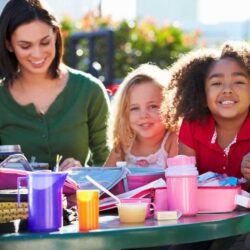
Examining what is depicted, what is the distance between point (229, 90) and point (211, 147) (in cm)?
27

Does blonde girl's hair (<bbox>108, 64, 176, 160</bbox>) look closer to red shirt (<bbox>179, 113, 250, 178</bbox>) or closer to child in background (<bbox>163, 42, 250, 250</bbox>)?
child in background (<bbox>163, 42, 250, 250</bbox>)

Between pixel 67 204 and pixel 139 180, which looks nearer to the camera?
pixel 67 204

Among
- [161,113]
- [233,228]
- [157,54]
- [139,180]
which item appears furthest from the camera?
[157,54]

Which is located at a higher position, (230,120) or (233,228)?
(230,120)

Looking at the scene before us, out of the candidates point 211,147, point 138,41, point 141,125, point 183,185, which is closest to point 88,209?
point 183,185

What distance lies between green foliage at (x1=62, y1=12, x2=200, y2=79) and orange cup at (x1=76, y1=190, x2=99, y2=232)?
9385 mm

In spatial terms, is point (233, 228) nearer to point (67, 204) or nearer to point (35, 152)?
point (67, 204)

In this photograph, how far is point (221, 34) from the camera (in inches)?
789

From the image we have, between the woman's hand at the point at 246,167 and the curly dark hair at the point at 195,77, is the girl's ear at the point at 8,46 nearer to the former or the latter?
the curly dark hair at the point at 195,77

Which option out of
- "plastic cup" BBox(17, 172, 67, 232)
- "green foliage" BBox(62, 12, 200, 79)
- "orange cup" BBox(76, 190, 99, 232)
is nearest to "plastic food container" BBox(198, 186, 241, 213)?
"orange cup" BBox(76, 190, 99, 232)

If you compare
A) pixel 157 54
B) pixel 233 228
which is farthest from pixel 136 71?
pixel 157 54

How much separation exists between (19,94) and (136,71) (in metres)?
0.62

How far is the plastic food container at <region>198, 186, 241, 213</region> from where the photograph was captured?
2.71 metres

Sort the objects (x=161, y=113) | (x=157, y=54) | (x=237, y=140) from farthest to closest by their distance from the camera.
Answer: (x=157, y=54), (x=161, y=113), (x=237, y=140)
